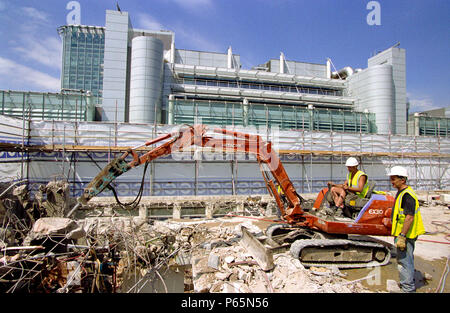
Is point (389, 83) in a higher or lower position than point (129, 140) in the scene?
higher

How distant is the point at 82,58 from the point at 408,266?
22403mm

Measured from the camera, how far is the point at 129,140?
38.8ft

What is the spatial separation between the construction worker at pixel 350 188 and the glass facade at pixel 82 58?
18.6m

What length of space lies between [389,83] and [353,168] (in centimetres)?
1817

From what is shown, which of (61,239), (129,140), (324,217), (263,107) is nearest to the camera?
(61,239)

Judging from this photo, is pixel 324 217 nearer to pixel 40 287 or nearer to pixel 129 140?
pixel 40 287

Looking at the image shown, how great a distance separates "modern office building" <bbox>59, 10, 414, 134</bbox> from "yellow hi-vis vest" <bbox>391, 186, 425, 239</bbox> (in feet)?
37.8

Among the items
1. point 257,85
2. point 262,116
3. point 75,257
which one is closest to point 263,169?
point 75,257

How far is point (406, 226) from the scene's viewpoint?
3.81 m

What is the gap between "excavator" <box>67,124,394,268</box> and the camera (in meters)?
5.09

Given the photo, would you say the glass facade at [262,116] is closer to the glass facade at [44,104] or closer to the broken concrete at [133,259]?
the glass facade at [44,104]

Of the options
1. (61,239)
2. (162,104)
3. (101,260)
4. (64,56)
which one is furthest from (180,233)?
(64,56)

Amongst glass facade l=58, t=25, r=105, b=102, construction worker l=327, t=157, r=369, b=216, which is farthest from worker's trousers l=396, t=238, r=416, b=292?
glass facade l=58, t=25, r=105, b=102

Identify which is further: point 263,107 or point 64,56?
point 64,56
